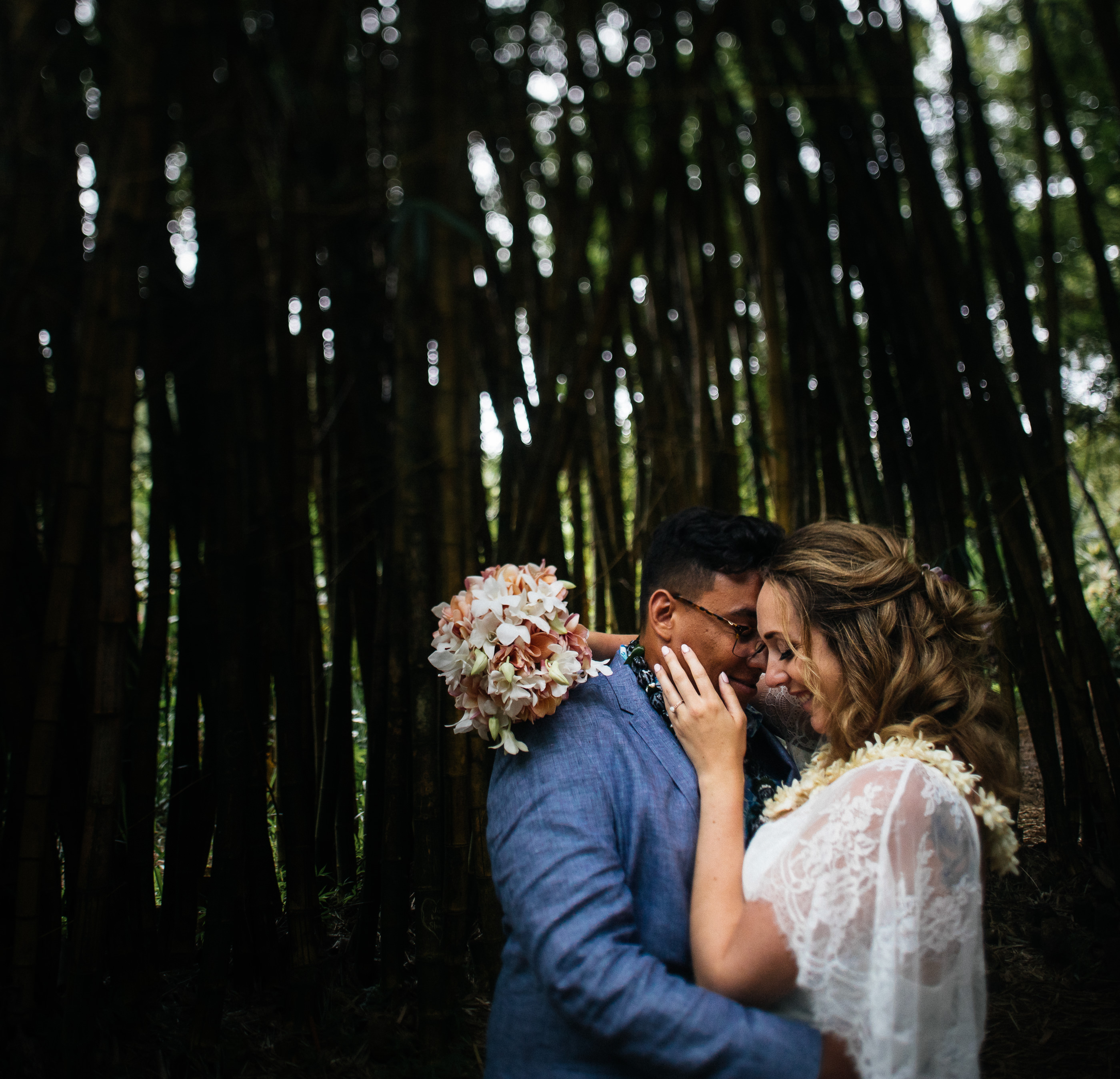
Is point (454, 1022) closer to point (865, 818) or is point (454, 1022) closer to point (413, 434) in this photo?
point (865, 818)

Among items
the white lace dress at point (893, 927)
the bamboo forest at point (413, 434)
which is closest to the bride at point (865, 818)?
the white lace dress at point (893, 927)

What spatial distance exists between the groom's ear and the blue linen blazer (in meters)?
0.24

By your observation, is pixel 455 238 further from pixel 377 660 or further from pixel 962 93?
pixel 962 93

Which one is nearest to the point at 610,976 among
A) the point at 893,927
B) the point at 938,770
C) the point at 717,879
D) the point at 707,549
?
the point at 717,879

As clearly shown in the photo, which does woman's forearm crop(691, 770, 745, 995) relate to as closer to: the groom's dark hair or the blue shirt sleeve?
the blue shirt sleeve

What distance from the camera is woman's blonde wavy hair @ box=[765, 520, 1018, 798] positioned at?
116 centimetres

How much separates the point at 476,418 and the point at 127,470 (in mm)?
866

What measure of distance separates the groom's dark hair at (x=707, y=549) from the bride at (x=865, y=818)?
0.16 metres

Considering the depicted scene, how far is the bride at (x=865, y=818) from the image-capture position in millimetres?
949

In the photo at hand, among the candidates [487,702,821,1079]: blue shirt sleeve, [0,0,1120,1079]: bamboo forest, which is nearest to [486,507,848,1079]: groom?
[487,702,821,1079]: blue shirt sleeve

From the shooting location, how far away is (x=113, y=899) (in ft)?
5.26

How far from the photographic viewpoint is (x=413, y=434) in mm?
1743

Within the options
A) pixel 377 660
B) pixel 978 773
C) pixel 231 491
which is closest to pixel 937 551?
pixel 978 773

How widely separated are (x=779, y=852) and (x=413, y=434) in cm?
114
